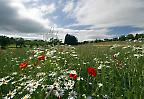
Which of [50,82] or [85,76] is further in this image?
[85,76]

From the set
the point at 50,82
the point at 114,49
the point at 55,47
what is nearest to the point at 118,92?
the point at 50,82

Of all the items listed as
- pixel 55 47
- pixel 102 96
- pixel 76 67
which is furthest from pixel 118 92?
pixel 55 47

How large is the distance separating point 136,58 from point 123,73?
3.48ft

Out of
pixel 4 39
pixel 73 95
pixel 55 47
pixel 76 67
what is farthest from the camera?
pixel 4 39

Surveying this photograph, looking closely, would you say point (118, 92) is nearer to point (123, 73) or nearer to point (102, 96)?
point (102, 96)

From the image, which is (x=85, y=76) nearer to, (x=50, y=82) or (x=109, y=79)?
(x=109, y=79)

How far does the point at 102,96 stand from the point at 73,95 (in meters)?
0.53

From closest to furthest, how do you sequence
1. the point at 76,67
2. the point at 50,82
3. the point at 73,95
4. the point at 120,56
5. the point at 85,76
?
the point at 73,95
the point at 50,82
the point at 85,76
the point at 76,67
the point at 120,56

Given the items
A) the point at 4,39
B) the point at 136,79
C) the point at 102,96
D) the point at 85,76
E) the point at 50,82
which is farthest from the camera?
the point at 4,39

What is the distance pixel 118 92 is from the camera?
4.41m

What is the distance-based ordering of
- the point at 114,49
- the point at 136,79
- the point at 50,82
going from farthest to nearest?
the point at 114,49 → the point at 136,79 → the point at 50,82

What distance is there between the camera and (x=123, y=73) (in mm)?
6047

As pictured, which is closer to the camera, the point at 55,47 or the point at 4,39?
the point at 55,47

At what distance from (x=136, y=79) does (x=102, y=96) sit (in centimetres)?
159
